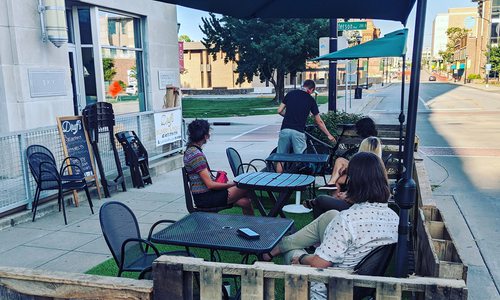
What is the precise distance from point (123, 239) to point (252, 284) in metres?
1.61

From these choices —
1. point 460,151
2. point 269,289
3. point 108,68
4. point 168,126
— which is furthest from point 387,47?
point 108,68

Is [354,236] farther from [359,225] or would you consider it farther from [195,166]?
[195,166]

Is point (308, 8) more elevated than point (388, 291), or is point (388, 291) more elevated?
point (308, 8)

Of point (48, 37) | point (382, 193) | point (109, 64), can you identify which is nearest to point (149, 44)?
point (109, 64)

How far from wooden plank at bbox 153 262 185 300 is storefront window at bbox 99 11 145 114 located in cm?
926

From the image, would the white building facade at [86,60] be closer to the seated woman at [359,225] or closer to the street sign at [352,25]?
the street sign at [352,25]

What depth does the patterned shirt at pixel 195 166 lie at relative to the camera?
464 cm

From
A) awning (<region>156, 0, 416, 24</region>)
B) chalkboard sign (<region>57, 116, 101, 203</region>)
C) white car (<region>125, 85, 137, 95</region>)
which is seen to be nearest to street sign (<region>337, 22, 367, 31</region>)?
awning (<region>156, 0, 416, 24</region>)

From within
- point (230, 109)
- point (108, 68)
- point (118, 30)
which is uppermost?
point (118, 30)

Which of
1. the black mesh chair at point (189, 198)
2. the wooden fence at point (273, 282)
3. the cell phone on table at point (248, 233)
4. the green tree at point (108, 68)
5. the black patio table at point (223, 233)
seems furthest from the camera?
the green tree at point (108, 68)

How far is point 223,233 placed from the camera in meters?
3.16

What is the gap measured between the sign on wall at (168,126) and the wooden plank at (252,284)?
7.38m

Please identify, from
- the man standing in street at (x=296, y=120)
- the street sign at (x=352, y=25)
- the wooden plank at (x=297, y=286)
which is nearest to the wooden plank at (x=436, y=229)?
the wooden plank at (x=297, y=286)

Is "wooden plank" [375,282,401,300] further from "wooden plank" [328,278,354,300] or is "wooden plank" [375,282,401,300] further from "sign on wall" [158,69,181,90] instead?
"sign on wall" [158,69,181,90]
